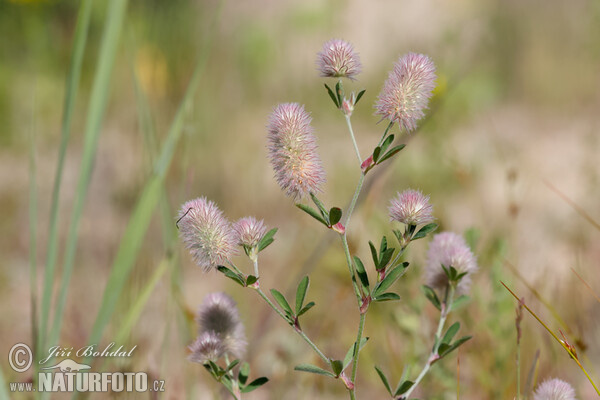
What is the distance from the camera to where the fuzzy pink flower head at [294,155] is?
0.68m

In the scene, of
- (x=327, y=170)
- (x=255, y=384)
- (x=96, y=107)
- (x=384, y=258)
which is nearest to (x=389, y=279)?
(x=384, y=258)

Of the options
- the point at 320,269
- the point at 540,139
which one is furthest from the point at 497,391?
the point at 540,139

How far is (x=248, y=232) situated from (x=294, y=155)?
101 mm

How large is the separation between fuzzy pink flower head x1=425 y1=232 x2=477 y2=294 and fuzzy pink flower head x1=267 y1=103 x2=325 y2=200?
24 centimetres

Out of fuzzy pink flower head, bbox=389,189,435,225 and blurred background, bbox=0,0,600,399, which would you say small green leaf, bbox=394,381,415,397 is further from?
blurred background, bbox=0,0,600,399

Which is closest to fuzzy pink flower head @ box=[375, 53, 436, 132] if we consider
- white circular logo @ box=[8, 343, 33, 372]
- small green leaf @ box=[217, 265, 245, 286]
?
small green leaf @ box=[217, 265, 245, 286]

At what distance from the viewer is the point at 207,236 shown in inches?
26.9

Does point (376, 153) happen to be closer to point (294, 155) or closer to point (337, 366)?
point (294, 155)

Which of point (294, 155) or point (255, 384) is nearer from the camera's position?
point (294, 155)

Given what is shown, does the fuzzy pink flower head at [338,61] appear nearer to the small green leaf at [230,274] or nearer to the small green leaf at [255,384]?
the small green leaf at [230,274]

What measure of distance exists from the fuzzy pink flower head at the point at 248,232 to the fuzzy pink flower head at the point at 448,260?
0.83ft

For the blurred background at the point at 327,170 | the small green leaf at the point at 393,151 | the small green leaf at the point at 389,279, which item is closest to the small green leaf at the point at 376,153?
the small green leaf at the point at 393,151

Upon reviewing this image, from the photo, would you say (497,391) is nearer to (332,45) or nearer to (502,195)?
(332,45)

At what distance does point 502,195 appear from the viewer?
2.88m
